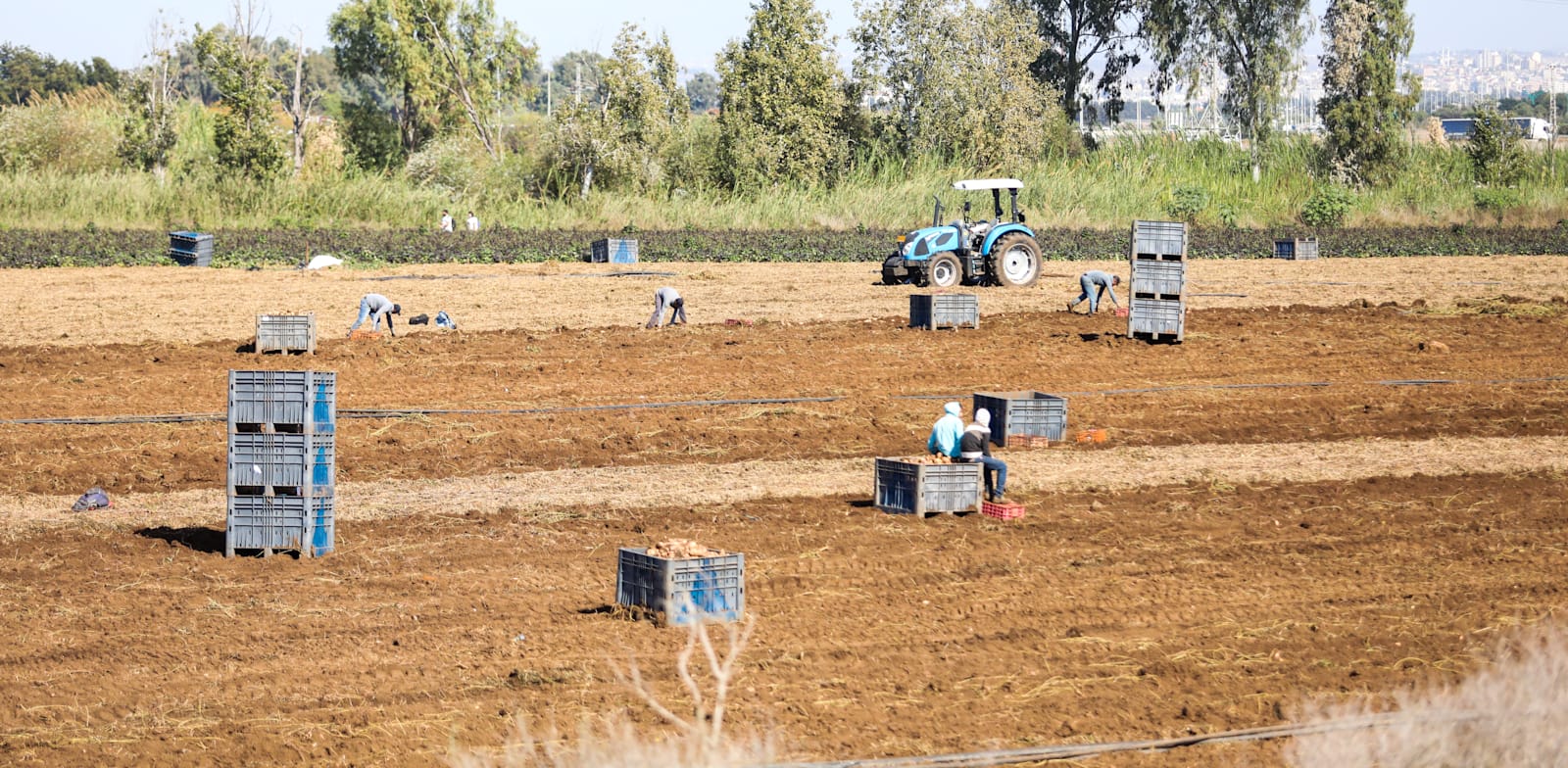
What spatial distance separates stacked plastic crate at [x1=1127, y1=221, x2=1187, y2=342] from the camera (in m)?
21.5

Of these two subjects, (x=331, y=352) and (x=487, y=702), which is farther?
(x=331, y=352)

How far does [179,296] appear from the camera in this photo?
92.3 feet

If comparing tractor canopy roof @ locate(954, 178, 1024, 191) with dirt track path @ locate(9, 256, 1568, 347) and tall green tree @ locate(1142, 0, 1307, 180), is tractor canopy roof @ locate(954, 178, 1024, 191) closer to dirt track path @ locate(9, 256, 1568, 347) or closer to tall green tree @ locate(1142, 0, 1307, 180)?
dirt track path @ locate(9, 256, 1568, 347)

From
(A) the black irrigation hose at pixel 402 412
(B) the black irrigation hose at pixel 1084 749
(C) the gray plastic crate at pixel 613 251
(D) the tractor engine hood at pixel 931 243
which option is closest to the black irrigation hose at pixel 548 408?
(A) the black irrigation hose at pixel 402 412

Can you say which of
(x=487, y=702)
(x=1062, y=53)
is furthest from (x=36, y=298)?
(x=1062, y=53)

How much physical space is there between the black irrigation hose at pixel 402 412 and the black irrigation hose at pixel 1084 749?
10.2 m

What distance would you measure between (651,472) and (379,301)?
8867 mm

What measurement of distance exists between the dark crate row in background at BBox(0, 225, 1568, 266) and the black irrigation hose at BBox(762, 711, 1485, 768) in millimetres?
29404

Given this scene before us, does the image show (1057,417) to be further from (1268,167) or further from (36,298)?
(1268,167)

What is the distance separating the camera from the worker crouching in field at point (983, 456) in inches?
509

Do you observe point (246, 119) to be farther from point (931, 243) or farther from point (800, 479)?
point (800, 479)

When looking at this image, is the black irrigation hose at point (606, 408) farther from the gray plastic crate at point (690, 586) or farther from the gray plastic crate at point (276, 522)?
the gray plastic crate at point (690, 586)

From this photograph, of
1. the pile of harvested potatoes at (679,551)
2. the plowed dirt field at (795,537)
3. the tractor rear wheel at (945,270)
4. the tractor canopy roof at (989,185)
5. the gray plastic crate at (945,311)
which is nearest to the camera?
the plowed dirt field at (795,537)

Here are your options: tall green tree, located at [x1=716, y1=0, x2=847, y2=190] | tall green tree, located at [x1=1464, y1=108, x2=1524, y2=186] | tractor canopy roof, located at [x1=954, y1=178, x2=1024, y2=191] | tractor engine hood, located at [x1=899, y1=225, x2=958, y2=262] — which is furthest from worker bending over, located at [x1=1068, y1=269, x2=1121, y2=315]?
tall green tree, located at [x1=1464, y1=108, x2=1524, y2=186]
